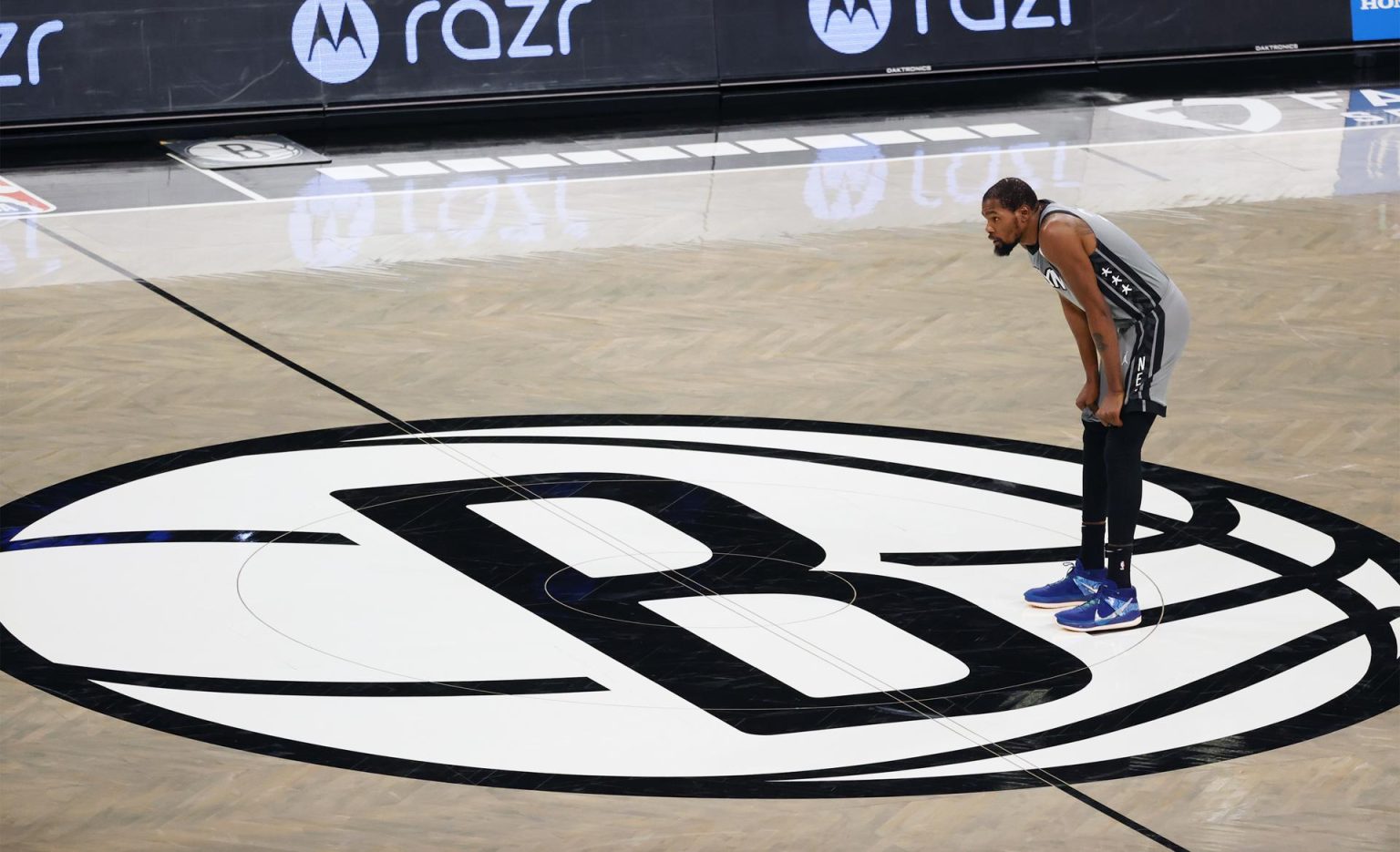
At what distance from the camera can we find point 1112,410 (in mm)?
6637

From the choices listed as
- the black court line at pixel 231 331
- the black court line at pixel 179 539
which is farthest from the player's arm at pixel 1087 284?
the black court line at pixel 231 331

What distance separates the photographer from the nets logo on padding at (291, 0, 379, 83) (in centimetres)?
1454

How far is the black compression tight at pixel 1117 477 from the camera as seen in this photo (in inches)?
264

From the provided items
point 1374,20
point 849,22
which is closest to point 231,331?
point 849,22

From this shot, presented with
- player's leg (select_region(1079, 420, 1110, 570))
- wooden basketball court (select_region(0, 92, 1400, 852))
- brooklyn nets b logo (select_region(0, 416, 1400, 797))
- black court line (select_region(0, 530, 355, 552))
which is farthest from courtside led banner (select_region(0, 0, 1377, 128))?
player's leg (select_region(1079, 420, 1110, 570))

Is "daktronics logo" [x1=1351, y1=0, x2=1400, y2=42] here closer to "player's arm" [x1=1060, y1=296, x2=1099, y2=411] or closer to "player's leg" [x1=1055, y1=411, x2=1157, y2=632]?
"player's arm" [x1=1060, y1=296, x2=1099, y2=411]

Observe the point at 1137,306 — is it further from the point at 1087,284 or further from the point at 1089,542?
the point at 1089,542

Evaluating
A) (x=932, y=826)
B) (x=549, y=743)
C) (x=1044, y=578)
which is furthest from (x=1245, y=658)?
(x=549, y=743)

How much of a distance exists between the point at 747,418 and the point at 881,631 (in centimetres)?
246

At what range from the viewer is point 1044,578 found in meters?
7.31

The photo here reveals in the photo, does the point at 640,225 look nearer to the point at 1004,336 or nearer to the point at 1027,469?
the point at 1004,336

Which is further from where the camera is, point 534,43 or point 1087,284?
point 534,43

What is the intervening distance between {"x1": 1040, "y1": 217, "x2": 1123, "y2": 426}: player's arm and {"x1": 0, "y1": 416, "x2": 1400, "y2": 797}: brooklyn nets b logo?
0.85m

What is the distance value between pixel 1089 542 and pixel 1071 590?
0.18 meters
